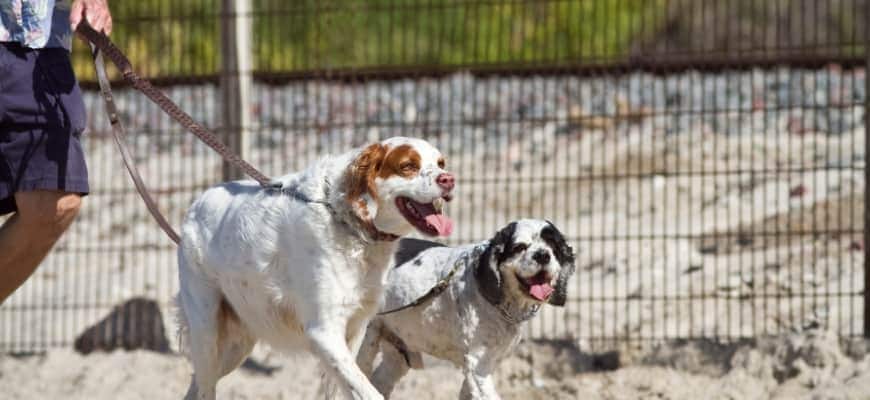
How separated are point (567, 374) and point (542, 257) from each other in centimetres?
241

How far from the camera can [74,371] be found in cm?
861

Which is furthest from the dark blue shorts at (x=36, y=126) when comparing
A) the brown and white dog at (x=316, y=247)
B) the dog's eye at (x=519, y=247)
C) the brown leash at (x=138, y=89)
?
the dog's eye at (x=519, y=247)

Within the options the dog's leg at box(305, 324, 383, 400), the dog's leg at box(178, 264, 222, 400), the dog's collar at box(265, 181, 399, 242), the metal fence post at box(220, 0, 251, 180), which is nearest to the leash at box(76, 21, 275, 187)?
the dog's collar at box(265, 181, 399, 242)

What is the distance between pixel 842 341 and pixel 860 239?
1.34 meters

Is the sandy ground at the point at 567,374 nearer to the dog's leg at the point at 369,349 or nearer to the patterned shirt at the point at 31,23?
the dog's leg at the point at 369,349

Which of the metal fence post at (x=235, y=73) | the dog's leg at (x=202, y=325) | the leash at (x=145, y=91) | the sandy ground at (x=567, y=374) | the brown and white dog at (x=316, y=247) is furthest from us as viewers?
the metal fence post at (x=235, y=73)

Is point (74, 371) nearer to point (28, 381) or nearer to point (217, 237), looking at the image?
point (28, 381)

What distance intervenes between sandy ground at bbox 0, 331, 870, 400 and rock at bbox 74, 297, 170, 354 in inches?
9.3

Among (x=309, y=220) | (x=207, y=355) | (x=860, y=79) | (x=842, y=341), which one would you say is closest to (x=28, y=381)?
(x=207, y=355)

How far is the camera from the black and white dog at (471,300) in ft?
19.3

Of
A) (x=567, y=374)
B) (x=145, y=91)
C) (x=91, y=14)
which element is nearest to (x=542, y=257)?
(x=145, y=91)

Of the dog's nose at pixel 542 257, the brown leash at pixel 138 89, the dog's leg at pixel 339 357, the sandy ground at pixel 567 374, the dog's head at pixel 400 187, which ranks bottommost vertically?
the sandy ground at pixel 567 374

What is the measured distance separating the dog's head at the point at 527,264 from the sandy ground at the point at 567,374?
1472 millimetres

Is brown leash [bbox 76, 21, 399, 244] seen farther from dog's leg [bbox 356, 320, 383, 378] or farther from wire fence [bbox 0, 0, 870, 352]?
wire fence [bbox 0, 0, 870, 352]
